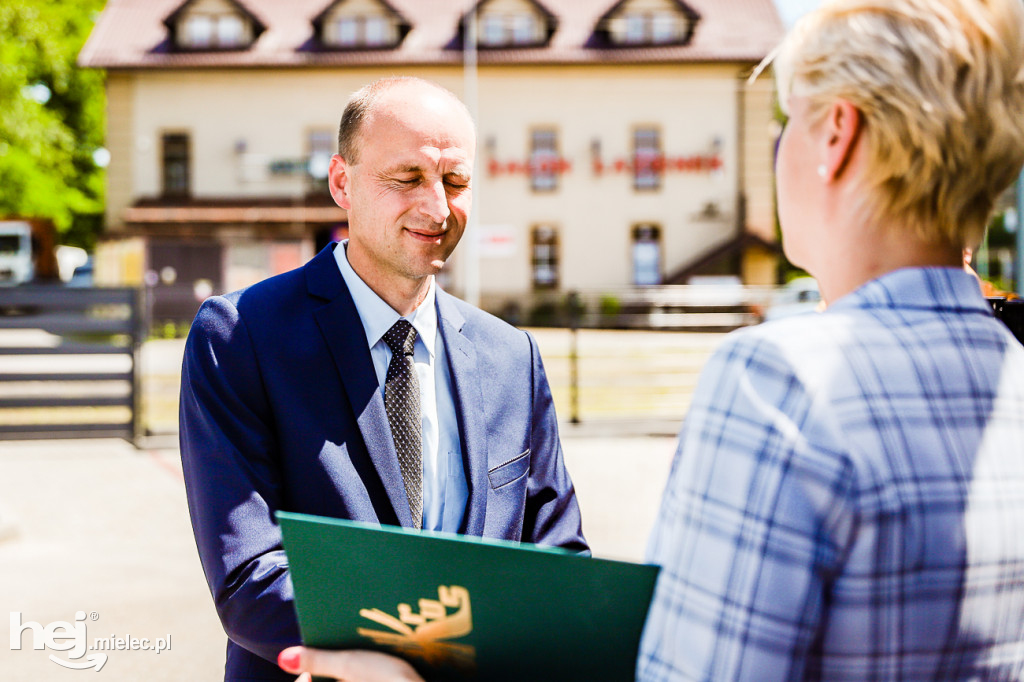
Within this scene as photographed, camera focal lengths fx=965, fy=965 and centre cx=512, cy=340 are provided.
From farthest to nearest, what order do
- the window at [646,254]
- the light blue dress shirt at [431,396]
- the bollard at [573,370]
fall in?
the window at [646,254], the bollard at [573,370], the light blue dress shirt at [431,396]

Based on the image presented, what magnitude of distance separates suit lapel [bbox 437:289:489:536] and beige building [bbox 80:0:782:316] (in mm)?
29212

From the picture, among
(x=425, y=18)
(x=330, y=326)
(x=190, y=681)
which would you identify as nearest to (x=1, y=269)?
(x=425, y=18)

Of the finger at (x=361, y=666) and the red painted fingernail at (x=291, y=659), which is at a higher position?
the finger at (x=361, y=666)

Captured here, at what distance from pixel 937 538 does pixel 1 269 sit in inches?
1374

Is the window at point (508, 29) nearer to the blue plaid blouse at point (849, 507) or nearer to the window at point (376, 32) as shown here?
the window at point (376, 32)

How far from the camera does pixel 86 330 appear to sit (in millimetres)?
10852

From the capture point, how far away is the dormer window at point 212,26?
31.8 metres

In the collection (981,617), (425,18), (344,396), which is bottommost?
(981,617)

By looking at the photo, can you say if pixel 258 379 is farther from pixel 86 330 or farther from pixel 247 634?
pixel 86 330

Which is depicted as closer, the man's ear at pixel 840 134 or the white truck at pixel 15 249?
the man's ear at pixel 840 134

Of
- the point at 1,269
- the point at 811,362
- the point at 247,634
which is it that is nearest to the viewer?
the point at 811,362

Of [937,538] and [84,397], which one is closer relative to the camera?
[937,538]

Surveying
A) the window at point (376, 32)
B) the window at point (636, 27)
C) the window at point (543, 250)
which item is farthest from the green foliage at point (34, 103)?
the window at point (636, 27)

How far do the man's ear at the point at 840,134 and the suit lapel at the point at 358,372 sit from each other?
3.10 ft
